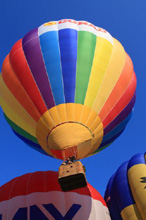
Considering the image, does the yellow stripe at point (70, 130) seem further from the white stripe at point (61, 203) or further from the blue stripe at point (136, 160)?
the blue stripe at point (136, 160)

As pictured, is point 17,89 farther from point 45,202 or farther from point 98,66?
point 45,202

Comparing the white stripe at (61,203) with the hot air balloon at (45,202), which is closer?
the hot air balloon at (45,202)

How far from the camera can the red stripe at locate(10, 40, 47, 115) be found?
22.8 feet

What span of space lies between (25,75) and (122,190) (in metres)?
3.95

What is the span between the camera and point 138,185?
7102mm

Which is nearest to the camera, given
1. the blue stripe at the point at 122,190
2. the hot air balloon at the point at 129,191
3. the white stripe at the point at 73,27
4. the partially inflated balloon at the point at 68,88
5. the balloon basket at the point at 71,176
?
the balloon basket at the point at 71,176

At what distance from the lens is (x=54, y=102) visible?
268 inches

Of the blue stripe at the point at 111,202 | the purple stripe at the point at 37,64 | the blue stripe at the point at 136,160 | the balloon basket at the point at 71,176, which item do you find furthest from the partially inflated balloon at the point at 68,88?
the blue stripe at the point at 111,202

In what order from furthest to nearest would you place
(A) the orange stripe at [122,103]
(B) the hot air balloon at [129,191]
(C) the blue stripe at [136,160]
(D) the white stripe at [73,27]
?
1. (D) the white stripe at [73,27]
2. (C) the blue stripe at [136,160]
3. (A) the orange stripe at [122,103]
4. (B) the hot air balloon at [129,191]

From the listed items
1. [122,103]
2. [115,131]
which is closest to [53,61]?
[122,103]

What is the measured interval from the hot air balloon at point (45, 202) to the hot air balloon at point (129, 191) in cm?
31

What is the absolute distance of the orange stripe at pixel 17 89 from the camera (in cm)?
698

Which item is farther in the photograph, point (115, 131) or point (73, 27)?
point (73, 27)

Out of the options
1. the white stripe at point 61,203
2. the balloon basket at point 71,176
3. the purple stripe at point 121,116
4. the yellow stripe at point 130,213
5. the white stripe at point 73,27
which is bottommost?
the yellow stripe at point 130,213
